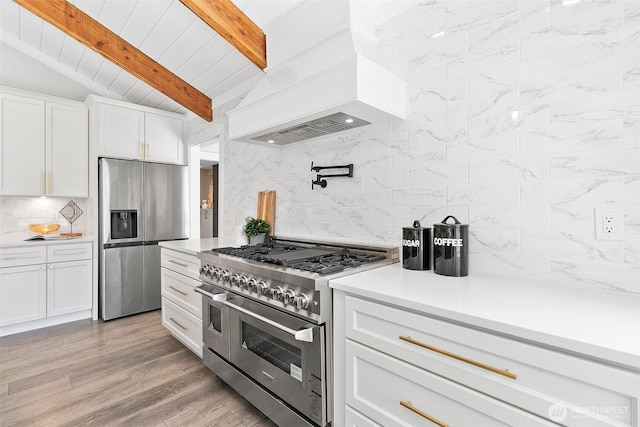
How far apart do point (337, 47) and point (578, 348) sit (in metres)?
1.66

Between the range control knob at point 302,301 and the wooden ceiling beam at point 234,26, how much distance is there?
6.31ft

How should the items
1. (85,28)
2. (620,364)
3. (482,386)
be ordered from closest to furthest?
(620,364)
(482,386)
(85,28)

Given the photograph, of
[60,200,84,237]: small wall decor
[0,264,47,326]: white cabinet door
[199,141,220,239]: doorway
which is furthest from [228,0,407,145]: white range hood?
[199,141,220,239]: doorway

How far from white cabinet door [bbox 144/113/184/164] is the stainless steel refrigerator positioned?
15 centimetres

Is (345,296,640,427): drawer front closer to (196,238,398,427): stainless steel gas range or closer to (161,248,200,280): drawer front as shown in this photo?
(196,238,398,427): stainless steel gas range

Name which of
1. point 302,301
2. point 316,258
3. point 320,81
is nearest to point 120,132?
point 320,81

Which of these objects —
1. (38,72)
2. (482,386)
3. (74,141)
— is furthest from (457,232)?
(38,72)

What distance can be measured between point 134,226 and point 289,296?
2.96m

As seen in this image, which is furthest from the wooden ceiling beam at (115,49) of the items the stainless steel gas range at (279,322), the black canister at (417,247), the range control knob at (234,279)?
the black canister at (417,247)

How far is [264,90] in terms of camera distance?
6.84 feet

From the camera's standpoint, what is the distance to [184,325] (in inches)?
105

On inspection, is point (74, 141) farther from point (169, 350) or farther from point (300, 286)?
point (300, 286)

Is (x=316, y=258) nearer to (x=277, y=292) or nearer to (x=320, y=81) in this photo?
(x=277, y=292)

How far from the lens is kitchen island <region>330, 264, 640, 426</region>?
0.80 metres
